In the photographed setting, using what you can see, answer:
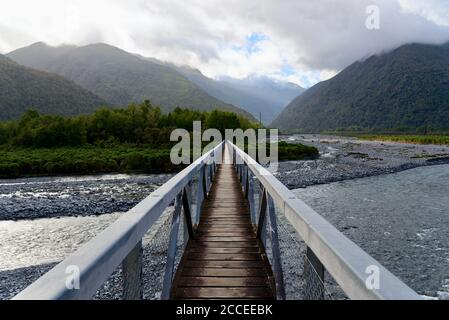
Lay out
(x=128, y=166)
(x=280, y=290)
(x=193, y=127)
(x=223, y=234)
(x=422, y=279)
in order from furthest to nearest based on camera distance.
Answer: (x=193, y=127)
(x=128, y=166)
(x=422, y=279)
(x=223, y=234)
(x=280, y=290)

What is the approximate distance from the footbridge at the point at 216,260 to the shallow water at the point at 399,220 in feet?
20.7

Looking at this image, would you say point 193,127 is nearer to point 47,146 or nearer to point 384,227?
point 47,146

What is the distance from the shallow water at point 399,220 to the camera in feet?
33.0

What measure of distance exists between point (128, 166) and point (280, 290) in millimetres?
37167

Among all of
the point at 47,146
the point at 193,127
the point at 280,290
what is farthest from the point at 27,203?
the point at 193,127

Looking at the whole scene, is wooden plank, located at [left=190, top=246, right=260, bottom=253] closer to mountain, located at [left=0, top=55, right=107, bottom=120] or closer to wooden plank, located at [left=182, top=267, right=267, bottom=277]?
wooden plank, located at [left=182, top=267, right=267, bottom=277]

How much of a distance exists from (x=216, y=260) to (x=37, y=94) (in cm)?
12416

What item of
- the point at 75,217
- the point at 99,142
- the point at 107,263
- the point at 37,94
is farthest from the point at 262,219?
the point at 37,94

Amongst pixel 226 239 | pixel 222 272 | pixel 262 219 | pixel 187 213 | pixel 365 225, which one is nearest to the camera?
pixel 222 272

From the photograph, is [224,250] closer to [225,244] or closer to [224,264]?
[225,244]

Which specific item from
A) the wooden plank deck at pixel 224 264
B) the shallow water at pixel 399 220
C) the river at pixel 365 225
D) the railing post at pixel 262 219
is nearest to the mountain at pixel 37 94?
the river at pixel 365 225

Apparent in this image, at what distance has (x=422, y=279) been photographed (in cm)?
930

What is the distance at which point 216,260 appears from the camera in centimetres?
400

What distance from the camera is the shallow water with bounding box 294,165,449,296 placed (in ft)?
33.0
